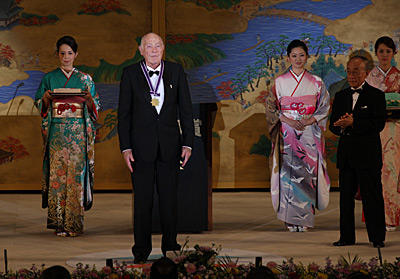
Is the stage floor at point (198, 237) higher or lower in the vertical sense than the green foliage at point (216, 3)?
lower

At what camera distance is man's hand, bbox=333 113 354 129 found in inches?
223

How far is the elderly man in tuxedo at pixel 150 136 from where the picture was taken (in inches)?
184

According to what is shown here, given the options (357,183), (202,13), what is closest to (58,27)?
(202,13)

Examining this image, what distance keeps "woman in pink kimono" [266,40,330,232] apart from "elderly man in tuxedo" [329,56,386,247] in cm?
92

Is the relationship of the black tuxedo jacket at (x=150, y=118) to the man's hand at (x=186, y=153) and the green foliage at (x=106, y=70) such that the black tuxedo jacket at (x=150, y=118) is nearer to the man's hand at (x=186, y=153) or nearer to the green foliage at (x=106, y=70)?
the man's hand at (x=186, y=153)

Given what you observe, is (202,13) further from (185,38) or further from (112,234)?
(112,234)

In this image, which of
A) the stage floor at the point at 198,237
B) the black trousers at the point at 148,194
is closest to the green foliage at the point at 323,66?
the stage floor at the point at 198,237

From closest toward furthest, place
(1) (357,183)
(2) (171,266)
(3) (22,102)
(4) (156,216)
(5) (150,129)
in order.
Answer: (2) (171,266)
(5) (150,129)
(1) (357,183)
(4) (156,216)
(3) (22,102)

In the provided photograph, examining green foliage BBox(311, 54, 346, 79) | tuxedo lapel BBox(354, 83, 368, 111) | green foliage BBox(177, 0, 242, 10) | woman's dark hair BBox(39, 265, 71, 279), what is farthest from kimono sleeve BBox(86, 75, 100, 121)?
woman's dark hair BBox(39, 265, 71, 279)

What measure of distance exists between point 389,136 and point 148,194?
9.29 ft

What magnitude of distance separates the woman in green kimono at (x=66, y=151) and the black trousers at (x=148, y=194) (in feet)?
5.91

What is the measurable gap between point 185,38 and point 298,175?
388cm

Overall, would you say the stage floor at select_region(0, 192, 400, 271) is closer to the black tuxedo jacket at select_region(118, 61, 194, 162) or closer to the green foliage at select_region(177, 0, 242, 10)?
the black tuxedo jacket at select_region(118, 61, 194, 162)

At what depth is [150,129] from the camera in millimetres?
4672
